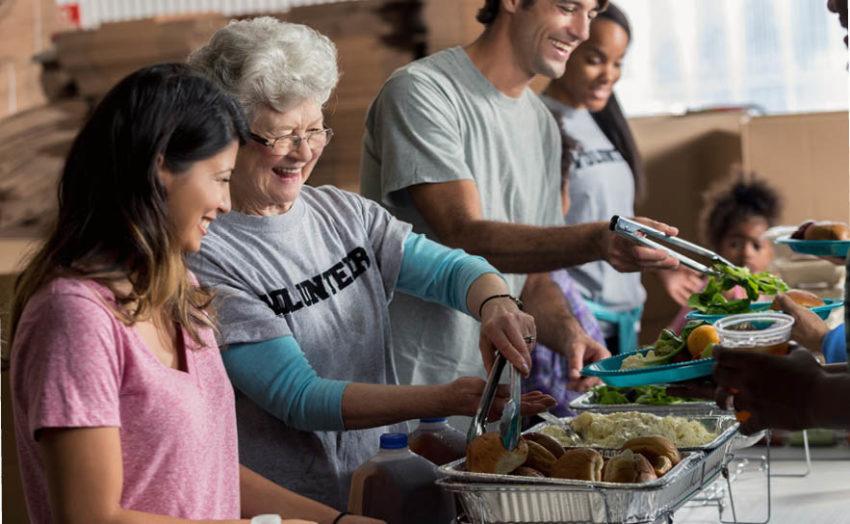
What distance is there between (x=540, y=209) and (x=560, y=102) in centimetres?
74

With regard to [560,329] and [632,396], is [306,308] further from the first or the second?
[560,329]

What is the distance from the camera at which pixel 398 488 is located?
1218 mm

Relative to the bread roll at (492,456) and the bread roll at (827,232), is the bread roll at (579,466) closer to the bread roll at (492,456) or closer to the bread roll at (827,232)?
the bread roll at (492,456)

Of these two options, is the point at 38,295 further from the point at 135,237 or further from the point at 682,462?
the point at 682,462

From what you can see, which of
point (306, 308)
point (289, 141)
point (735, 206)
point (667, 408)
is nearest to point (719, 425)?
point (667, 408)

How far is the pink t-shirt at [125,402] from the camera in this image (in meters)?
0.98

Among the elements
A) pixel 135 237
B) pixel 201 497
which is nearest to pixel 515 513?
pixel 201 497

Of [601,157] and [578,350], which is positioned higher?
[601,157]

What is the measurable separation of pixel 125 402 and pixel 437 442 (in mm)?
423

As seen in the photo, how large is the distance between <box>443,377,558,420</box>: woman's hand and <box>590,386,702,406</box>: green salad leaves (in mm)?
377

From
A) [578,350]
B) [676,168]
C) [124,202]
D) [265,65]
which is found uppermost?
[265,65]

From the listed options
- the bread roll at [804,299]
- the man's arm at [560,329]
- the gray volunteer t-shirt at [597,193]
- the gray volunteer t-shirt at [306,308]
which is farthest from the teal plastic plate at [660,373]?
the gray volunteer t-shirt at [597,193]

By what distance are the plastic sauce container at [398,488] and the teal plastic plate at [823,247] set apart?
673 millimetres

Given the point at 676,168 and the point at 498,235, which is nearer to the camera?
the point at 498,235
